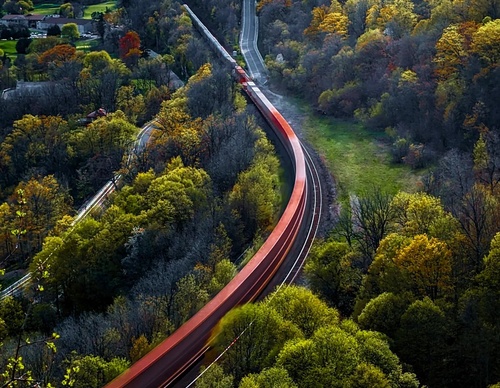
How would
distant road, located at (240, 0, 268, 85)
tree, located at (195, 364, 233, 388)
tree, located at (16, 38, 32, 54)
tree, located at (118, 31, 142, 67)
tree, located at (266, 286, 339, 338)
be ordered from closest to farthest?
tree, located at (195, 364, 233, 388)
tree, located at (266, 286, 339, 338)
distant road, located at (240, 0, 268, 85)
tree, located at (118, 31, 142, 67)
tree, located at (16, 38, 32, 54)

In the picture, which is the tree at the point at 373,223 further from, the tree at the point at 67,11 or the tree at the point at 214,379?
the tree at the point at 67,11

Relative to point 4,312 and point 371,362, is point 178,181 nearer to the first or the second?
point 4,312

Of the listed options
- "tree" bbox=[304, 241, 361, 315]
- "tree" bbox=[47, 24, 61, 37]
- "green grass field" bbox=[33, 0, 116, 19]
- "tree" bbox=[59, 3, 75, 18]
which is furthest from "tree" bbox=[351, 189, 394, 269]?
"tree" bbox=[59, 3, 75, 18]

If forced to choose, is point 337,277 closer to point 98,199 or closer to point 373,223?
point 373,223

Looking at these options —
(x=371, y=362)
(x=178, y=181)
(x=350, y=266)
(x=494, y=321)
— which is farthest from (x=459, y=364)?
(x=178, y=181)

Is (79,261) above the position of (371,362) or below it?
below

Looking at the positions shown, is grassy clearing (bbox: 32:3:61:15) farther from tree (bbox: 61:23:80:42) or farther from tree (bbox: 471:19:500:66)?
tree (bbox: 471:19:500:66)

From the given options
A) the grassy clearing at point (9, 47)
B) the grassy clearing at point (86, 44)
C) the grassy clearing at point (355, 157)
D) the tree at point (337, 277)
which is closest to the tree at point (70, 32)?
the grassy clearing at point (86, 44)
